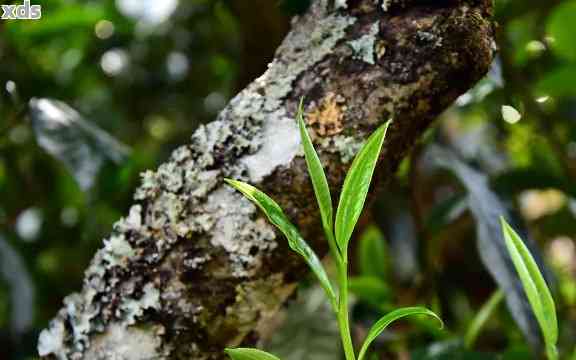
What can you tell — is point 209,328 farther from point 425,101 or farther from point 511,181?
point 511,181

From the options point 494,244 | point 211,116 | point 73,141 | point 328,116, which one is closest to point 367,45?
point 328,116

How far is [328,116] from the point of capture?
0.52 metres

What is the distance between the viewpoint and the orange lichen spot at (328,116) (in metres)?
0.52

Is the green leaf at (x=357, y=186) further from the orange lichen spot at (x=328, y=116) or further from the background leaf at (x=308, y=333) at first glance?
the background leaf at (x=308, y=333)

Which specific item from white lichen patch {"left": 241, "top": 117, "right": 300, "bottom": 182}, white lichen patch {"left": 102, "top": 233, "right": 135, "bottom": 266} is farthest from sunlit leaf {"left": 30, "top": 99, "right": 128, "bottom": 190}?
white lichen patch {"left": 241, "top": 117, "right": 300, "bottom": 182}

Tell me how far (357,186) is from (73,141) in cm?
47

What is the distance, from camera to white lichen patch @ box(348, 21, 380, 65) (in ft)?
1.68

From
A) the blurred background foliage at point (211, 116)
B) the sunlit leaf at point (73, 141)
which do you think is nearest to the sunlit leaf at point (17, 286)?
the blurred background foliage at point (211, 116)

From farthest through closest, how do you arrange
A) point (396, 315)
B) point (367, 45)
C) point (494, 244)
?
point (494, 244) → point (367, 45) → point (396, 315)

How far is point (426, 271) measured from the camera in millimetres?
946

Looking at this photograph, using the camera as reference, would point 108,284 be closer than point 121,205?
Yes

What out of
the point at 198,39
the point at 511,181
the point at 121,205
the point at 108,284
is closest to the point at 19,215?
the point at 121,205

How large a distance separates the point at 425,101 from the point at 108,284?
294mm

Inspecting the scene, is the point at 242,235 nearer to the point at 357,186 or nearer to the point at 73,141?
the point at 357,186
